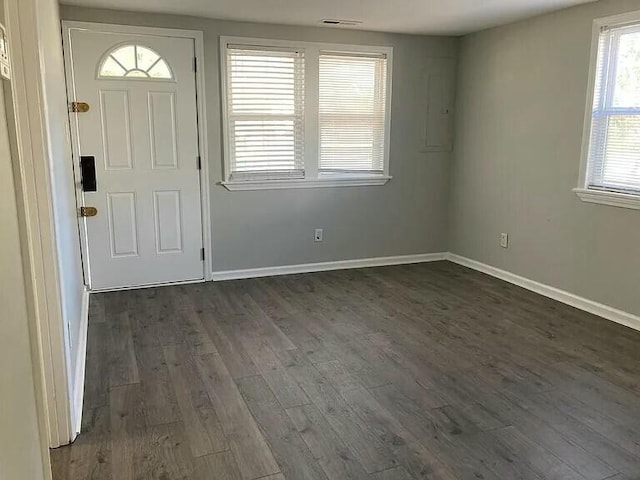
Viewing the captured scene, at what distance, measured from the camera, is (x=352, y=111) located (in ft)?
16.4

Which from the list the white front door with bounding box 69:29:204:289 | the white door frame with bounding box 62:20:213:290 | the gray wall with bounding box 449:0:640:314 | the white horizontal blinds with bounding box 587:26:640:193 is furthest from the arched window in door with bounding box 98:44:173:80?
the white horizontal blinds with bounding box 587:26:640:193

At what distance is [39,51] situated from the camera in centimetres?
204

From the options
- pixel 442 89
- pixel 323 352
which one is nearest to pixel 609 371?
pixel 323 352

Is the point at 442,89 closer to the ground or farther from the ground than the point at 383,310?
farther from the ground

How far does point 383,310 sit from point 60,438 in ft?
7.77

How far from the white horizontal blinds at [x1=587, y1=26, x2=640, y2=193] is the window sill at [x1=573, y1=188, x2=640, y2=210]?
5cm

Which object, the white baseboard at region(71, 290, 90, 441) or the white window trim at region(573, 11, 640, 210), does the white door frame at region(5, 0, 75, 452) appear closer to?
the white baseboard at region(71, 290, 90, 441)

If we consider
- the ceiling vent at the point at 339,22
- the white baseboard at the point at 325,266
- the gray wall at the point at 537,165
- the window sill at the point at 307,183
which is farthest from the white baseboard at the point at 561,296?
the ceiling vent at the point at 339,22

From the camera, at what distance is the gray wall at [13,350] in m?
1.10

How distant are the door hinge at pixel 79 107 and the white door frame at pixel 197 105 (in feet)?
0.11

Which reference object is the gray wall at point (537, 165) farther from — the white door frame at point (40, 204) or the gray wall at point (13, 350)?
the gray wall at point (13, 350)

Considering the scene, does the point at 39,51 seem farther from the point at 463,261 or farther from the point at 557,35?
the point at 463,261

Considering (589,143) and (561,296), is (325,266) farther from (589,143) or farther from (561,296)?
(589,143)

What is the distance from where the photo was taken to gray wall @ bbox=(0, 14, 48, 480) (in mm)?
1096
